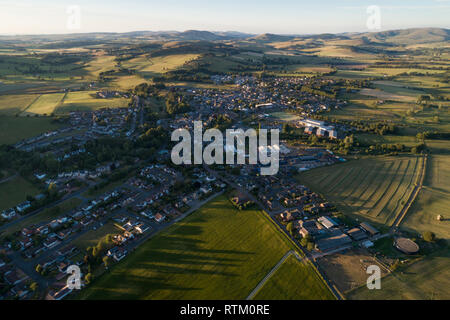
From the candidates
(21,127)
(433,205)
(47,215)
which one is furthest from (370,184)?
(21,127)

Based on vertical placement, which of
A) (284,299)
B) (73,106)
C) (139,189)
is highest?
(73,106)

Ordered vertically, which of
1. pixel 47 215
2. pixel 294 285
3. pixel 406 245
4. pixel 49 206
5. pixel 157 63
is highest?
pixel 157 63

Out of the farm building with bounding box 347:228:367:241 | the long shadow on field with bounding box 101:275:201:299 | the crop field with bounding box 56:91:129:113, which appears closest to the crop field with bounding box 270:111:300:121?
the farm building with bounding box 347:228:367:241

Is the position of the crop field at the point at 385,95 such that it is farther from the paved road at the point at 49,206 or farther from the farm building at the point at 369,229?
the paved road at the point at 49,206

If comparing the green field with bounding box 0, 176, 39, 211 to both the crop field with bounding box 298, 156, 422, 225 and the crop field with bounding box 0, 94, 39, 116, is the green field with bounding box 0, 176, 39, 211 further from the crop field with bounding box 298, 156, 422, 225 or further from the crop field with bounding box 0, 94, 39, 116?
the crop field with bounding box 0, 94, 39, 116

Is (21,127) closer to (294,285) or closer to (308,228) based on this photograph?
(308,228)
